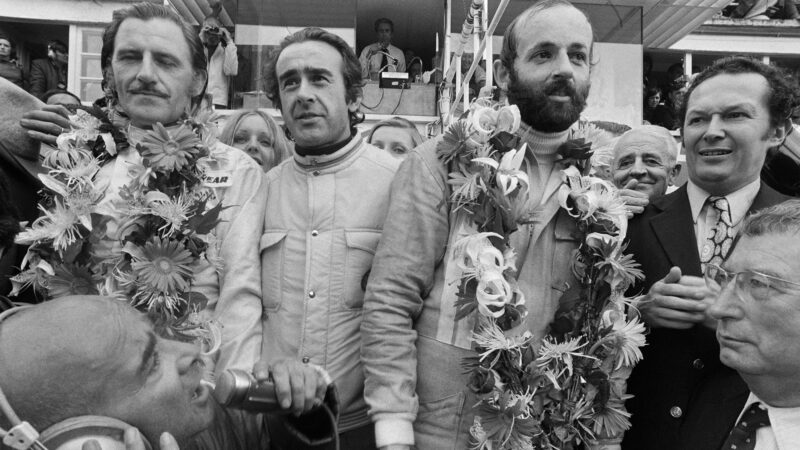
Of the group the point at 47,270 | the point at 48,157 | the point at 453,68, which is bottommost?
the point at 47,270

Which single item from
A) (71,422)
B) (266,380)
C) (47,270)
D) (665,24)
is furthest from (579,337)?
(665,24)

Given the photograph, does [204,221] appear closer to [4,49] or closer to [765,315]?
[765,315]

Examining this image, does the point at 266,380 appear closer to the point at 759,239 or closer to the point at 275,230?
the point at 275,230

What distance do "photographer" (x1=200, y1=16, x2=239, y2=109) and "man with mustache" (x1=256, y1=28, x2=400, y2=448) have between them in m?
7.16

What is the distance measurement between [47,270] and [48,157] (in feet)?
1.77

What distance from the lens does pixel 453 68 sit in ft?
33.7

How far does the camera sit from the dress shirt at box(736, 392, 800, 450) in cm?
225

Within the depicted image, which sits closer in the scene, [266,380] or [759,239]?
[266,380]

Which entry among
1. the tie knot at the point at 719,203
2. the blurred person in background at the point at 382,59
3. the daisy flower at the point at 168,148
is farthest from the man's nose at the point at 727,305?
the blurred person in background at the point at 382,59

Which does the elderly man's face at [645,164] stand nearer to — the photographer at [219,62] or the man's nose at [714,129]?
the man's nose at [714,129]

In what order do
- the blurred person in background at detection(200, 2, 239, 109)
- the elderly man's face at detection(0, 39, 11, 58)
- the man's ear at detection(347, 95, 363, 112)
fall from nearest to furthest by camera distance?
the man's ear at detection(347, 95, 363, 112)
the blurred person in background at detection(200, 2, 239, 109)
the elderly man's face at detection(0, 39, 11, 58)

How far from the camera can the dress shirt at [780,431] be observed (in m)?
2.25

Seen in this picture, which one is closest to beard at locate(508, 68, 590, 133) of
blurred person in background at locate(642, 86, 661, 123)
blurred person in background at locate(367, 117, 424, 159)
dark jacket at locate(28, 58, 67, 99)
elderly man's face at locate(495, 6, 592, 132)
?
elderly man's face at locate(495, 6, 592, 132)

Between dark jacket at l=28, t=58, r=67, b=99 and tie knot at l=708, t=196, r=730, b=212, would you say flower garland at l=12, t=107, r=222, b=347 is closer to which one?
tie knot at l=708, t=196, r=730, b=212
